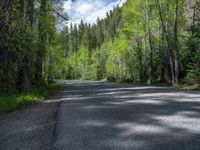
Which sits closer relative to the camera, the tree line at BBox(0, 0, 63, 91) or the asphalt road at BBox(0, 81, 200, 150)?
the asphalt road at BBox(0, 81, 200, 150)

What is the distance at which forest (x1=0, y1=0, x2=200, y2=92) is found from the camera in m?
15.4

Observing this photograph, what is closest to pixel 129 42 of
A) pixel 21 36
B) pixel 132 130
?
pixel 21 36

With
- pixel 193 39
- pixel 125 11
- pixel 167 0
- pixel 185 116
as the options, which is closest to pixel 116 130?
pixel 185 116

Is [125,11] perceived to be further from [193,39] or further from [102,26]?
[102,26]

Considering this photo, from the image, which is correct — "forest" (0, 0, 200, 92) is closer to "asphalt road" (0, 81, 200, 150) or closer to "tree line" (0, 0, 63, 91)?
"tree line" (0, 0, 63, 91)

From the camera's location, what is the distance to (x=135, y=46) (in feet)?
155

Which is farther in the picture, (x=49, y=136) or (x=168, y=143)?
(x=49, y=136)

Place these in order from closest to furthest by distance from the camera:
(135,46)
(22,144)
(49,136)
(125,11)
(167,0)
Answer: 1. (22,144)
2. (49,136)
3. (167,0)
4. (125,11)
5. (135,46)

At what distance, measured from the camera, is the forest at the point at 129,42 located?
605 inches

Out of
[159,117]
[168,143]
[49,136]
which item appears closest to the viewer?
[168,143]

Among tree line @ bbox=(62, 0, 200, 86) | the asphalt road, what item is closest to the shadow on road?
the asphalt road

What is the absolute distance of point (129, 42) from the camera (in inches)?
1943

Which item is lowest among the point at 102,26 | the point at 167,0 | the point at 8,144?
the point at 8,144

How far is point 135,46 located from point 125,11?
26.3 ft
